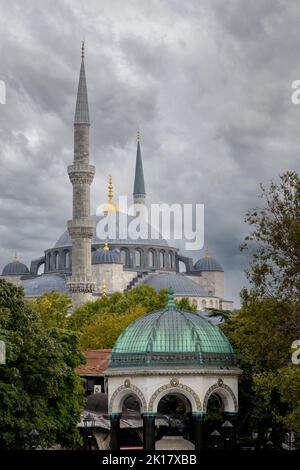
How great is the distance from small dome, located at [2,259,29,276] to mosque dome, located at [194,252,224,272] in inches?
963

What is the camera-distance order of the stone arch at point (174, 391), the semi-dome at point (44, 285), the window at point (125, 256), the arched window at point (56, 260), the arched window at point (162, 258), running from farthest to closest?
the arched window at point (162, 258) → the window at point (125, 256) → the arched window at point (56, 260) → the semi-dome at point (44, 285) → the stone arch at point (174, 391)

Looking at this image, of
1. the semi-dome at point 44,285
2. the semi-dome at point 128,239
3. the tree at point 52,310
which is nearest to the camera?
the tree at point 52,310

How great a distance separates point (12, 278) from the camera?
16475cm

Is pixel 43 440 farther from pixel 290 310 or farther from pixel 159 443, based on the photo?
pixel 290 310

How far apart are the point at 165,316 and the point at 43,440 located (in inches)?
277

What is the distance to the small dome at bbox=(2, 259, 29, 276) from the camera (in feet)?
551

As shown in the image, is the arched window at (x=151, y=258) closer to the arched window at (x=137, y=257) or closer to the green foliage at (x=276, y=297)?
the arched window at (x=137, y=257)

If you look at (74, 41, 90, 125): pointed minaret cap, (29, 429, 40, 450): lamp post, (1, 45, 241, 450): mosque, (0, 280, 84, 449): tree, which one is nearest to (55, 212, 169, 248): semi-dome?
(74, 41, 90, 125): pointed minaret cap

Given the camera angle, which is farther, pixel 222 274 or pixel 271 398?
pixel 222 274

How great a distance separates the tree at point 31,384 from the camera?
40500 millimetres

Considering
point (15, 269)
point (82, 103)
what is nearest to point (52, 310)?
point (82, 103)

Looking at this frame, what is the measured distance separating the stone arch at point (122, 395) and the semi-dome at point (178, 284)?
359 feet

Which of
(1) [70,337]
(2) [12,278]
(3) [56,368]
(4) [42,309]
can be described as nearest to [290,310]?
(3) [56,368]

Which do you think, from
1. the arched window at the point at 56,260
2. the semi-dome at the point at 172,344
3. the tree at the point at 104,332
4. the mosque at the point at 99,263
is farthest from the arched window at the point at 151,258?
the semi-dome at the point at 172,344
